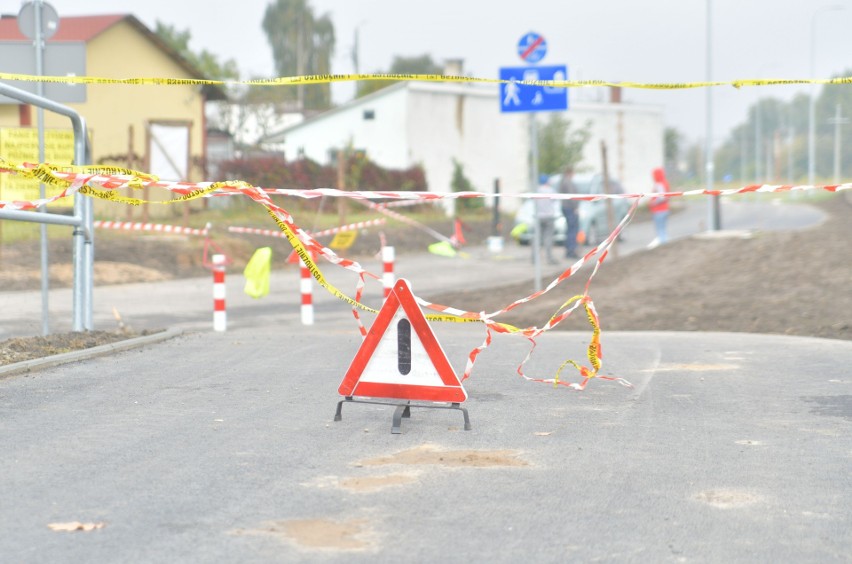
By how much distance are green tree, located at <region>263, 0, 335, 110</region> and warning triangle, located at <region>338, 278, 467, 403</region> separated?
3654 inches

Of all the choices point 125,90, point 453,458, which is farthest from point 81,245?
point 125,90

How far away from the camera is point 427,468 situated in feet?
20.8

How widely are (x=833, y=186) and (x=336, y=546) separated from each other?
253 inches

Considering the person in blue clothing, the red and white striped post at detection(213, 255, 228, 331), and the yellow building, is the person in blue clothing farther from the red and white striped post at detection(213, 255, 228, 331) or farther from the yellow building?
the red and white striped post at detection(213, 255, 228, 331)

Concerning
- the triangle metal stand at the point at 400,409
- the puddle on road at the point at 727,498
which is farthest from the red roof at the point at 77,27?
the puddle on road at the point at 727,498

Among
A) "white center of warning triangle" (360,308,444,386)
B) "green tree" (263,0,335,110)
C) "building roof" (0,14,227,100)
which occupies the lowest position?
"white center of warning triangle" (360,308,444,386)

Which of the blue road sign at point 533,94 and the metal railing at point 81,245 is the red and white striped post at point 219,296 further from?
the blue road sign at point 533,94

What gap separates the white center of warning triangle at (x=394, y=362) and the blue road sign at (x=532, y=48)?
10.5 m

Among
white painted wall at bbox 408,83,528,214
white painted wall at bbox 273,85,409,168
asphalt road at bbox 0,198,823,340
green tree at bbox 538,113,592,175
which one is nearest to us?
asphalt road at bbox 0,198,823,340

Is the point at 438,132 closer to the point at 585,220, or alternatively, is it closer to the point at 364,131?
the point at 364,131

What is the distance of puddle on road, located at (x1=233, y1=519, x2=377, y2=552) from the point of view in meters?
4.89

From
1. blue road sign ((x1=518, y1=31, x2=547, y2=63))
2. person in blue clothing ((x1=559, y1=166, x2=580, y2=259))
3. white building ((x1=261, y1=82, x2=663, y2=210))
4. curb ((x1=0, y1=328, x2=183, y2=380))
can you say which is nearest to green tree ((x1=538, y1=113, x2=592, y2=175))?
white building ((x1=261, y1=82, x2=663, y2=210))

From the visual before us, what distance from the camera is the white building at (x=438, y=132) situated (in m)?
55.2

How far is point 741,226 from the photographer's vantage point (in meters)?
42.3
